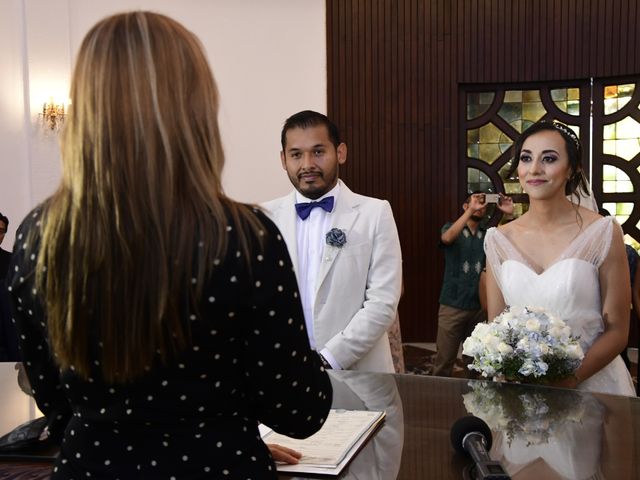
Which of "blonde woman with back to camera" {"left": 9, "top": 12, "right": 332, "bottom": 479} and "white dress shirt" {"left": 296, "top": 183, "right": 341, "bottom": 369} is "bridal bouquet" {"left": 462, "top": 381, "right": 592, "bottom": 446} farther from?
"white dress shirt" {"left": 296, "top": 183, "right": 341, "bottom": 369}

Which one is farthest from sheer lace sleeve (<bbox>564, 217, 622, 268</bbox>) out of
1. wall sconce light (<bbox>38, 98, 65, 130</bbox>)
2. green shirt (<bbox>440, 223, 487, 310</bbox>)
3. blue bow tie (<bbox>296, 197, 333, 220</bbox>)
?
wall sconce light (<bbox>38, 98, 65, 130</bbox>)

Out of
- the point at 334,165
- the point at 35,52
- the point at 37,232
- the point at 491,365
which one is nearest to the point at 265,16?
the point at 35,52

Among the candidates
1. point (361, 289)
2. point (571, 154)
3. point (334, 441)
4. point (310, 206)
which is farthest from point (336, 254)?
point (334, 441)

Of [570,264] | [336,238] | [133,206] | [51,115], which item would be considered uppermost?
[51,115]

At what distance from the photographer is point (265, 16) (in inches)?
330

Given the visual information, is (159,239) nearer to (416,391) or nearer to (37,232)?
(37,232)

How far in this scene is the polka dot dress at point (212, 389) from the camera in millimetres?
1092

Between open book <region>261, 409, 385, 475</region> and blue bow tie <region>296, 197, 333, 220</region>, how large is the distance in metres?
1.31

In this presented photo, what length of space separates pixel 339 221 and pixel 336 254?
0.17 meters

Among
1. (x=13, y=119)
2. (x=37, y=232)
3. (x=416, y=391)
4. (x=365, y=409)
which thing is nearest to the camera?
(x=37, y=232)

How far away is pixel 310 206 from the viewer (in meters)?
3.16

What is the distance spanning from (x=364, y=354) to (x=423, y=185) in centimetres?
587

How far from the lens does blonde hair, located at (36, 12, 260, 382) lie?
1.05 metres

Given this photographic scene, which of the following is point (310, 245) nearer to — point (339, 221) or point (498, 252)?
point (339, 221)
